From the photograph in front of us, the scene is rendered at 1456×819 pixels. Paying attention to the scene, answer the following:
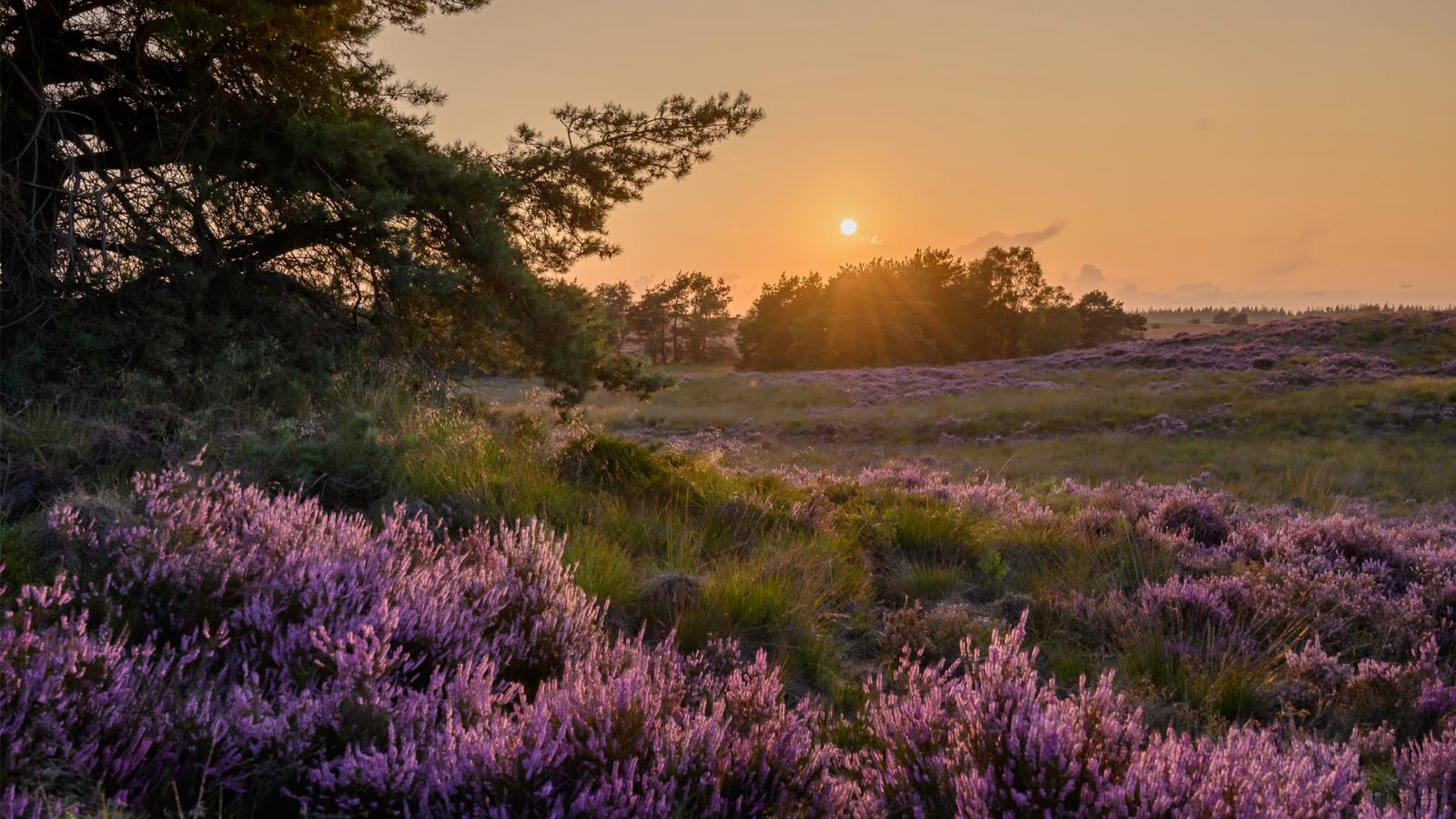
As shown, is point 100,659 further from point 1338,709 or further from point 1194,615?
point 1194,615

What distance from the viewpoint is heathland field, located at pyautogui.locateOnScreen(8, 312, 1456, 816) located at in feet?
6.92

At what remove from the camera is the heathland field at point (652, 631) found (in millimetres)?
2109

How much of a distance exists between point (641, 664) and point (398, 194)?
6507 mm

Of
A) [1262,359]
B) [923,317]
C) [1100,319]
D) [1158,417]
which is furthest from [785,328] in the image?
[1158,417]

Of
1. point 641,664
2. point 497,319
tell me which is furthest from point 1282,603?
point 497,319

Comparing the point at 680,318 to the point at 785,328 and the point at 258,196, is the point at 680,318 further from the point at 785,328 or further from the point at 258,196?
the point at 258,196

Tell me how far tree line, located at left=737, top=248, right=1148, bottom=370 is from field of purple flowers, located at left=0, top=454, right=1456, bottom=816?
57.7 meters

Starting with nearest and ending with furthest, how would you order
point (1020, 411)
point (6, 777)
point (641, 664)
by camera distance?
point (6, 777), point (641, 664), point (1020, 411)

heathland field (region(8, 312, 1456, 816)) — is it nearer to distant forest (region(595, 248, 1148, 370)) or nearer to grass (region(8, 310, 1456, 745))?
grass (region(8, 310, 1456, 745))

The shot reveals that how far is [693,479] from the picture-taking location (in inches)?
276

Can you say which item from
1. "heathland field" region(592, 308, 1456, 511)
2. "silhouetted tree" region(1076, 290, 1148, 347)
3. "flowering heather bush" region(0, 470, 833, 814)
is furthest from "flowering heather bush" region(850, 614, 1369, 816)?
"silhouetted tree" region(1076, 290, 1148, 347)

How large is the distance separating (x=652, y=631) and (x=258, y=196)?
6.80 m

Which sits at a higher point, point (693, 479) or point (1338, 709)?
point (693, 479)

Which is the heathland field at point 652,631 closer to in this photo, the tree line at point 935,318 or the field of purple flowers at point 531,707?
the field of purple flowers at point 531,707
